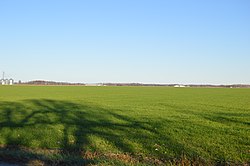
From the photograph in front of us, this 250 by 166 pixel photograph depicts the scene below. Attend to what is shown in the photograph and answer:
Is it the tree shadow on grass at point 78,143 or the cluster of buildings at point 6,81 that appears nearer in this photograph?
the tree shadow on grass at point 78,143

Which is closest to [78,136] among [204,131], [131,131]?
[131,131]

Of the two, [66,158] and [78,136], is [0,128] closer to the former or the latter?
[78,136]

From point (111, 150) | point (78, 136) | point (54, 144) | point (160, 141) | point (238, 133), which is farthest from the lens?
point (238, 133)

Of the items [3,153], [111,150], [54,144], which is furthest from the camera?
[54,144]

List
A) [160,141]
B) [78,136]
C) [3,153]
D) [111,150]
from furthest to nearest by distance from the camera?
1. [78,136]
2. [160,141]
3. [111,150]
4. [3,153]

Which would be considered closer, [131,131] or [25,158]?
[25,158]

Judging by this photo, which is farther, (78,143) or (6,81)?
(6,81)

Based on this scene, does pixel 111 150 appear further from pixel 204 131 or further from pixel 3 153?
pixel 204 131

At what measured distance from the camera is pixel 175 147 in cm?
834

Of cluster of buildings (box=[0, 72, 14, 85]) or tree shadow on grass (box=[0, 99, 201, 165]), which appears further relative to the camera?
cluster of buildings (box=[0, 72, 14, 85])

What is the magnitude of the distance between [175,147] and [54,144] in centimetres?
341

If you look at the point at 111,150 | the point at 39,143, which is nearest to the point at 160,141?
the point at 111,150

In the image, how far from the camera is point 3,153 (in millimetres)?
7156

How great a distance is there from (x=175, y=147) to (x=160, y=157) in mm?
1295
